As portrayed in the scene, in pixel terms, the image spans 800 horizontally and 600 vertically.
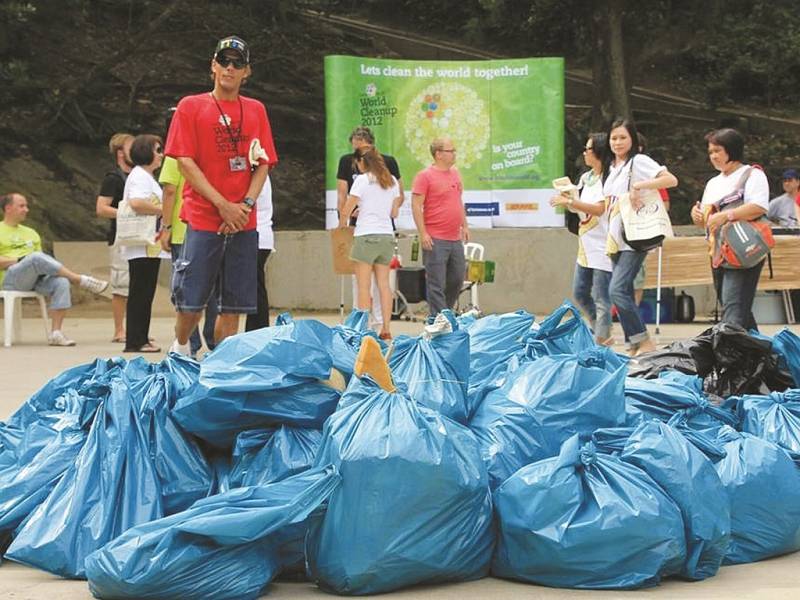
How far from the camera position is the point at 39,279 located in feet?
39.6

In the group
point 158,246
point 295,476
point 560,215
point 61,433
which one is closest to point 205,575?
point 295,476

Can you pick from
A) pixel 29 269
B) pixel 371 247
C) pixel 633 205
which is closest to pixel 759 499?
pixel 633 205

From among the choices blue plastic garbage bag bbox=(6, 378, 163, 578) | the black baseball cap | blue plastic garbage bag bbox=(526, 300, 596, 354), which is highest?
the black baseball cap

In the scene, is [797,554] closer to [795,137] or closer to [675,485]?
[675,485]

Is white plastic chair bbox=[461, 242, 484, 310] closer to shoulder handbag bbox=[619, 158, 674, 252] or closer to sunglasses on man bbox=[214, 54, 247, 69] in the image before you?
shoulder handbag bbox=[619, 158, 674, 252]

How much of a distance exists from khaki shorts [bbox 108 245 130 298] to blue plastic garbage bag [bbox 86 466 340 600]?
815 centimetres

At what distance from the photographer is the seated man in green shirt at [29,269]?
39.1 feet

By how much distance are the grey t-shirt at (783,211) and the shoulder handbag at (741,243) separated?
305 inches

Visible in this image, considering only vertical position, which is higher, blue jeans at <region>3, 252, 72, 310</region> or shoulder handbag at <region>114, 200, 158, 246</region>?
shoulder handbag at <region>114, 200, 158, 246</region>

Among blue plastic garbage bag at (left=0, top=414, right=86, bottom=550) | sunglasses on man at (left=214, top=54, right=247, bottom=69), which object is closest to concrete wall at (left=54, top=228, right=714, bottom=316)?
sunglasses on man at (left=214, top=54, right=247, bottom=69)

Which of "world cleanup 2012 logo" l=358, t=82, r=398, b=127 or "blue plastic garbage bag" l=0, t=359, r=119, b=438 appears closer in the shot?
"blue plastic garbage bag" l=0, t=359, r=119, b=438

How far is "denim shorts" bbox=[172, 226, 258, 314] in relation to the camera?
23.8 ft

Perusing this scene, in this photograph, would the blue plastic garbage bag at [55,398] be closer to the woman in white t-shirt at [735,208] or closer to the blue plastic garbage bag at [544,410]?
the blue plastic garbage bag at [544,410]

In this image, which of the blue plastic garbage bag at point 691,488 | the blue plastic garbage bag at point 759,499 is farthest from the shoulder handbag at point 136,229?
the blue plastic garbage bag at point 691,488
